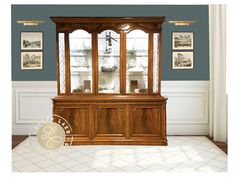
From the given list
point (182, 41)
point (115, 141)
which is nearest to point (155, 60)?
point (182, 41)

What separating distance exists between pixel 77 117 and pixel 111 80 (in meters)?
0.86

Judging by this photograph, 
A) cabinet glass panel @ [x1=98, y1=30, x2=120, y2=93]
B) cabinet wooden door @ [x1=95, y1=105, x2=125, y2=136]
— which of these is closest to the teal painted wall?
cabinet glass panel @ [x1=98, y1=30, x2=120, y2=93]

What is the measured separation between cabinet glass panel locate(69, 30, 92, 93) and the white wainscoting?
Answer: 72 centimetres

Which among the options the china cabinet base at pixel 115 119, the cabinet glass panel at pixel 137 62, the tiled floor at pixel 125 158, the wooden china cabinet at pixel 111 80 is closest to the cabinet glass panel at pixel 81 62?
the wooden china cabinet at pixel 111 80

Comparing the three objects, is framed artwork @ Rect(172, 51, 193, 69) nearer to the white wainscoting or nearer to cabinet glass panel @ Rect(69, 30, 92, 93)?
the white wainscoting

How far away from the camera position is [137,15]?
5730 mm

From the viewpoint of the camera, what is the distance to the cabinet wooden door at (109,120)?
16.6ft

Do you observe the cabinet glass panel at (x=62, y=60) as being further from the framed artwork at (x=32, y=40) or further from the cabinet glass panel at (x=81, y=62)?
the framed artwork at (x=32, y=40)

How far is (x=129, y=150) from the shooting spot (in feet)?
15.5

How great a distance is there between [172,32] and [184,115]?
5.19 ft

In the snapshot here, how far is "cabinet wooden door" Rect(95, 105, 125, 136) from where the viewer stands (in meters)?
5.06

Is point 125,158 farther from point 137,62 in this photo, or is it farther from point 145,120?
point 137,62

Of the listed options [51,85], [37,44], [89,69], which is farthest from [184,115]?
[37,44]
